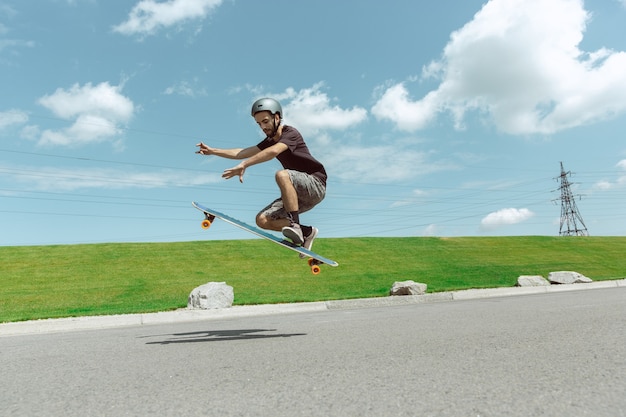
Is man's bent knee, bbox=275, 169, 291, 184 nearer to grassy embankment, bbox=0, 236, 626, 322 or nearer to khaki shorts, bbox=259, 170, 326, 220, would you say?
khaki shorts, bbox=259, 170, 326, 220

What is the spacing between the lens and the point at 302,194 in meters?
5.99

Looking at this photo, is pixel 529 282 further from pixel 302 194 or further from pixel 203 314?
pixel 302 194

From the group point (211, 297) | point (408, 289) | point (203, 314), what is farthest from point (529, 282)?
point (203, 314)

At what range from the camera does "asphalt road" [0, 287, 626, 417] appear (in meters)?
2.47

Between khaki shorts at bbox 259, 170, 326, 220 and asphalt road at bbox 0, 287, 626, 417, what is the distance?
5.13ft

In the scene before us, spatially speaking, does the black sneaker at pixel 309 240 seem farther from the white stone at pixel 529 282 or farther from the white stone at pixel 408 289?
the white stone at pixel 529 282

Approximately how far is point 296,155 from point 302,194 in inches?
19.5

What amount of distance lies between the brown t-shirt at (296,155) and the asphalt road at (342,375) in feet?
6.86

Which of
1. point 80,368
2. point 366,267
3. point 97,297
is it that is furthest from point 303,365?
point 366,267

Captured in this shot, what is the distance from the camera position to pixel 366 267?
64.1 feet

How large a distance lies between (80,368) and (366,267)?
16066 millimetres

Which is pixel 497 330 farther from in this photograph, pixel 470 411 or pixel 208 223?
pixel 208 223

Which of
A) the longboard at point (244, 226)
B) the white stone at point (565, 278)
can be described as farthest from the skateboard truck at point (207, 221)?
the white stone at point (565, 278)

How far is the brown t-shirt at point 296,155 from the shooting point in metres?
5.90
